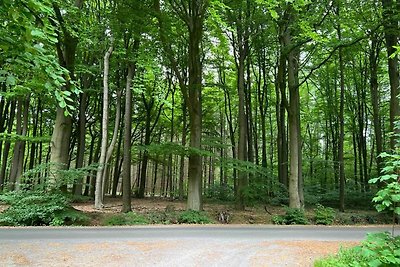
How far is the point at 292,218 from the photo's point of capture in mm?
13570

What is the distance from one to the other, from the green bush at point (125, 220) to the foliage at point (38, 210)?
87cm

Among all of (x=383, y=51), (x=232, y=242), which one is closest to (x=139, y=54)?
(x=232, y=242)

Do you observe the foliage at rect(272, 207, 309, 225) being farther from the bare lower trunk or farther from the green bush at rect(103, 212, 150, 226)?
the bare lower trunk

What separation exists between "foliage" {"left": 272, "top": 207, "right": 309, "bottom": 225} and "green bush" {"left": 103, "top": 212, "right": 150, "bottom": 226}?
5.63 metres

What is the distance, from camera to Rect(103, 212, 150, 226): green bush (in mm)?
11797

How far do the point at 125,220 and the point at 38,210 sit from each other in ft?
10.1

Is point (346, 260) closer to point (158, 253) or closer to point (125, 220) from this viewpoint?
point (158, 253)

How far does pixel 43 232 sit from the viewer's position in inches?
360

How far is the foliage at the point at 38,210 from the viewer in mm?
11000

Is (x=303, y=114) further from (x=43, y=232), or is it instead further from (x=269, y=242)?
(x=43, y=232)

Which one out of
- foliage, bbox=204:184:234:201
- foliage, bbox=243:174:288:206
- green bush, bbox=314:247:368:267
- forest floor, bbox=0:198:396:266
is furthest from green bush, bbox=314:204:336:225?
foliage, bbox=204:184:234:201

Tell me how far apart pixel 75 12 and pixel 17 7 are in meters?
9.40

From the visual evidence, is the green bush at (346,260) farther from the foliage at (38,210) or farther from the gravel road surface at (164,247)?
the foliage at (38,210)

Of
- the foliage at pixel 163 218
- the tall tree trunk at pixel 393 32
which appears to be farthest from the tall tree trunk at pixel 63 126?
the tall tree trunk at pixel 393 32
